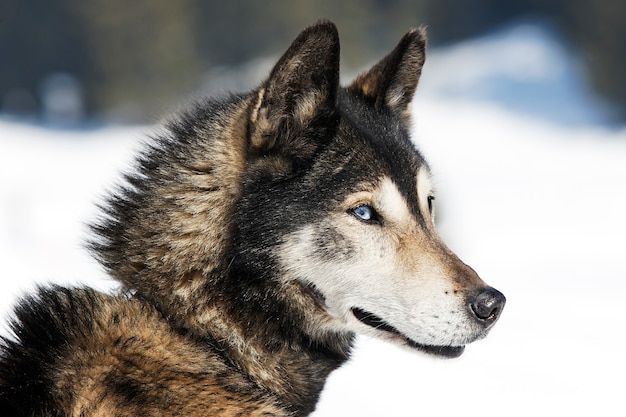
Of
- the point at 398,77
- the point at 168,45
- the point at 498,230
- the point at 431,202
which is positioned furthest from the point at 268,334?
the point at 168,45

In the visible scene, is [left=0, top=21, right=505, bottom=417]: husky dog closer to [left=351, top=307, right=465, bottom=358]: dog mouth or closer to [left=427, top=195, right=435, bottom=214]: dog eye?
[left=351, top=307, right=465, bottom=358]: dog mouth

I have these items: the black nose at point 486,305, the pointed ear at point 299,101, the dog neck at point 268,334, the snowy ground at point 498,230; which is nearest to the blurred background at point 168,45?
the snowy ground at point 498,230

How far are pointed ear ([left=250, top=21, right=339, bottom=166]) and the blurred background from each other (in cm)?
987

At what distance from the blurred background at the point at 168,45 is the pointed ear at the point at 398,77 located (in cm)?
931

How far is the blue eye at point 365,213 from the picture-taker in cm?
279

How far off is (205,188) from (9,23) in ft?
35.0

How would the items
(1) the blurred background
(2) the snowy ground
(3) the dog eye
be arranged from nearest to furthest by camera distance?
(3) the dog eye → (2) the snowy ground → (1) the blurred background

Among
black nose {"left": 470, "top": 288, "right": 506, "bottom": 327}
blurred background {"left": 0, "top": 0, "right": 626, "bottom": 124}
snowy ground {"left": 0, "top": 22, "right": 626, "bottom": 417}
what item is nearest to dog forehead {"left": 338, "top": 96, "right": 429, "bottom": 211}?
black nose {"left": 470, "top": 288, "right": 506, "bottom": 327}

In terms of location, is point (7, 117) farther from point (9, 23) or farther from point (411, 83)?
point (411, 83)

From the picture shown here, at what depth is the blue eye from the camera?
279cm

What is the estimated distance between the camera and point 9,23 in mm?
12227

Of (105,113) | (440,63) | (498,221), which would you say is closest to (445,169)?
(498,221)

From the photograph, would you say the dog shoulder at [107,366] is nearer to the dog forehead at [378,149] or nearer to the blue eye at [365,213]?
the blue eye at [365,213]

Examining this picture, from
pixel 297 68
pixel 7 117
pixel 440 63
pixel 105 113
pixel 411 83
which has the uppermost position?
pixel 440 63
